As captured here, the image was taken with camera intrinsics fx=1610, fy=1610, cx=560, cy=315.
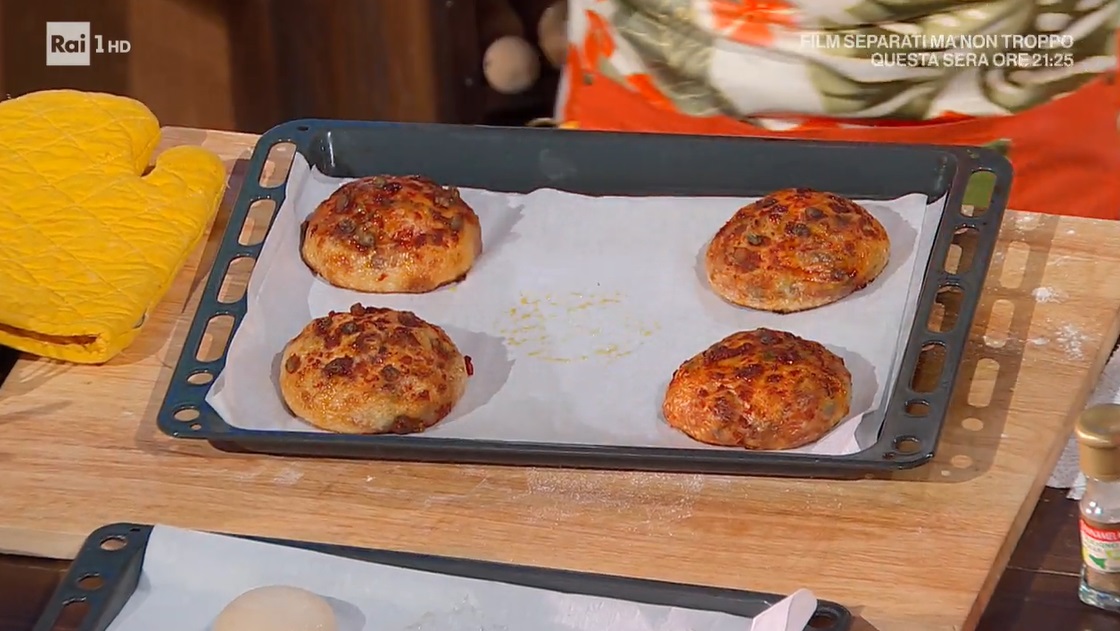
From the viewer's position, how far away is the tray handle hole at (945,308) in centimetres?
155

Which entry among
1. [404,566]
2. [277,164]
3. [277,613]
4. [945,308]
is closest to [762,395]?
[945,308]

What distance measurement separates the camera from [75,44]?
9.89ft

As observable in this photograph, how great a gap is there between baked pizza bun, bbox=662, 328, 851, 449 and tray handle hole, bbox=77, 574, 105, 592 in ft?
1.70

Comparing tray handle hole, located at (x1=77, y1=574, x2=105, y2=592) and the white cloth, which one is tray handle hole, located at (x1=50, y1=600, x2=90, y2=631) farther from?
the white cloth

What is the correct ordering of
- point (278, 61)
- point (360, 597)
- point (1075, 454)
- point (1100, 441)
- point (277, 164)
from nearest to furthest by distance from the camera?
point (1100, 441), point (360, 597), point (1075, 454), point (277, 164), point (278, 61)

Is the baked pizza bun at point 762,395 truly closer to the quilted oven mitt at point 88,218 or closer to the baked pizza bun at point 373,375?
the baked pizza bun at point 373,375

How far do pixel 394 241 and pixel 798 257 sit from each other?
42cm

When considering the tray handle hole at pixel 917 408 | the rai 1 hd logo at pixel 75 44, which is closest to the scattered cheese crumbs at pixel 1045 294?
the tray handle hole at pixel 917 408

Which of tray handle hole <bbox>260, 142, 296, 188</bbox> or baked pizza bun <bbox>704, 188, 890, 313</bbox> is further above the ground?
baked pizza bun <bbox>704, 188, 890, 313</bbox>

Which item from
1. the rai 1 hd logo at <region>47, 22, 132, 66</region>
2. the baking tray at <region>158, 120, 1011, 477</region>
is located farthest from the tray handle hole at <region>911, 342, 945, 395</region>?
the rai 1 hd logo at <region>47, 22, 132, 66</region>

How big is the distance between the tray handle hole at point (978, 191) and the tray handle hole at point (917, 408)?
1.01 feet

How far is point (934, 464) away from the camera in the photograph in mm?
1394

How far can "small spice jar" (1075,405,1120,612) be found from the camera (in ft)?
3.87

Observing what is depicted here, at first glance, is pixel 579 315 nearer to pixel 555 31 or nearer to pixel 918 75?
pixel 918 75
